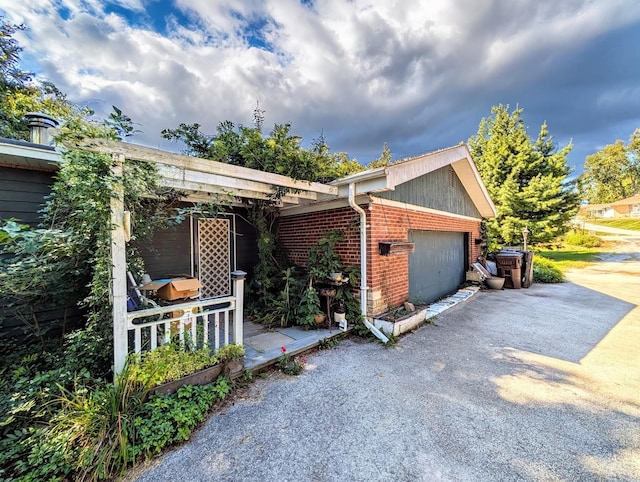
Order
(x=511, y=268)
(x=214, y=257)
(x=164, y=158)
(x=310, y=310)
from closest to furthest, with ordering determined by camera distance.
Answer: (x=164, y=158) → (x=310, y=310) → (x=214, y=257) → (x=511, y=268)

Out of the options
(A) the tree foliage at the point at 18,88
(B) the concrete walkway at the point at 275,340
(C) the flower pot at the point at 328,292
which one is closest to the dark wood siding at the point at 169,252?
(B) the concrete walkway at the point at 275,340

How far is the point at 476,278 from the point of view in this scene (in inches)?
349

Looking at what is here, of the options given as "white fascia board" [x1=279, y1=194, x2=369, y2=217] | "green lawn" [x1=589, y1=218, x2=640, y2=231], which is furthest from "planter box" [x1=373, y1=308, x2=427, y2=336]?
"green lawn" [x1=589, y1=218, x2=640, y2=231]

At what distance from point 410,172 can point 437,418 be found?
389cm

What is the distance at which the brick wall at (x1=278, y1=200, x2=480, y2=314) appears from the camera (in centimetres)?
492

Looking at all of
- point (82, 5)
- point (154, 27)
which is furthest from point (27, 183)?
point (154, 27)

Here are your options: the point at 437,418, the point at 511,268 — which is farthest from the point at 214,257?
the point at 511,268

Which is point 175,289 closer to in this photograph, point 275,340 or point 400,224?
point 275,340

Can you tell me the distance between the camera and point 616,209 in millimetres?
34562

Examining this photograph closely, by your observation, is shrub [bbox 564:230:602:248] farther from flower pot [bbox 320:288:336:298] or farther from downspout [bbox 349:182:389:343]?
flower pot [bbox 320:288:336:298]

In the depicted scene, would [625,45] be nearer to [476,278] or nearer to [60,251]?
[476,278]

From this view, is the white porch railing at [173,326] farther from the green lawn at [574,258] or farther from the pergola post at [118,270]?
the green lawn at [574,258]

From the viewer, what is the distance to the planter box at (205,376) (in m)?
2.54

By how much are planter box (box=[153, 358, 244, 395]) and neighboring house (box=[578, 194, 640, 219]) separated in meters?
43.6
